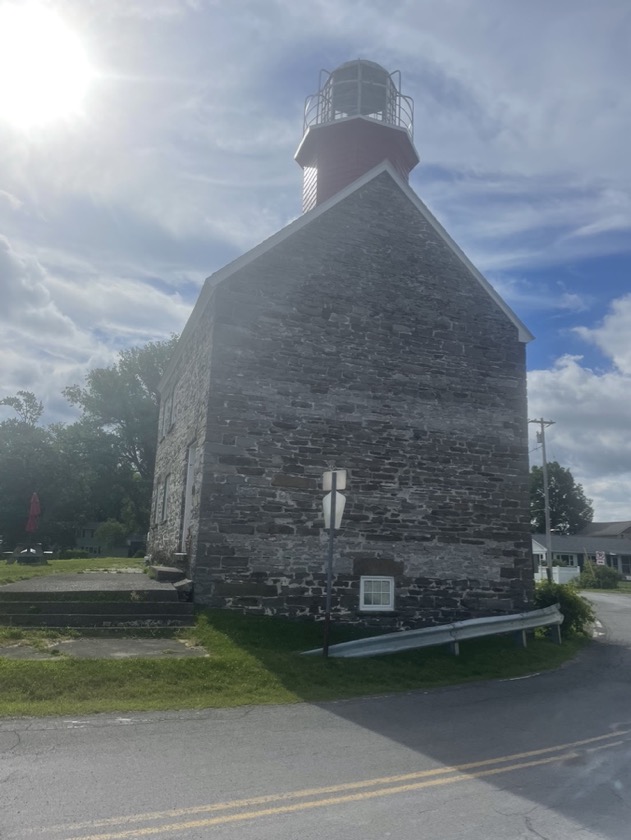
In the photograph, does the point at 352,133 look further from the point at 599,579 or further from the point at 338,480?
the point at 599,579

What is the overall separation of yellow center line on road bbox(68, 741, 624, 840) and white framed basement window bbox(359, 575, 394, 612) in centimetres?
735

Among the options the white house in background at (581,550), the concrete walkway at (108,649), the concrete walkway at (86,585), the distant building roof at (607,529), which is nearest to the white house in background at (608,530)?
the distant building roof at (607,529)

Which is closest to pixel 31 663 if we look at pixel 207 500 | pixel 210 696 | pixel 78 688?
pixel 78 688

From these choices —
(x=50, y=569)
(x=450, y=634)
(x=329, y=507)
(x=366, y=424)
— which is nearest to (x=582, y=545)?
(x=50, y=569)

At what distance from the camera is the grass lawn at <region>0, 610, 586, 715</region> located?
8.28m

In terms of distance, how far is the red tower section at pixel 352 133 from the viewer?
1958 centimetres

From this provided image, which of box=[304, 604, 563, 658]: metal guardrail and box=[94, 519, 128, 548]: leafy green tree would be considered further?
box=[94, 519, 128, 548]: leafy green tree

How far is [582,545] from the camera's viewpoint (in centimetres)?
6125

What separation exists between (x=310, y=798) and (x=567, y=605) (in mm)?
11993

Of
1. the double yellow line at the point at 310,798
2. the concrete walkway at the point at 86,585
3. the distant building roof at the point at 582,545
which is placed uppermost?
the distant building roof at the point at 582,545

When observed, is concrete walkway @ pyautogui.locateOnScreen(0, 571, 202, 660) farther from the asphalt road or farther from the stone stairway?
the asphalt road

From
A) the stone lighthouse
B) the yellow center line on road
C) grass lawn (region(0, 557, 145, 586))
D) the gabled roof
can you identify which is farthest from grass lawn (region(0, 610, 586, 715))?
the gabled roof

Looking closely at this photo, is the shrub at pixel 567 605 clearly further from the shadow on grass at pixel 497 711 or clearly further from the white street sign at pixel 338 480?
the white street sign at pixel 338 480

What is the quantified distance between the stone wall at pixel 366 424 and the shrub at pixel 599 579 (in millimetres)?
33805
